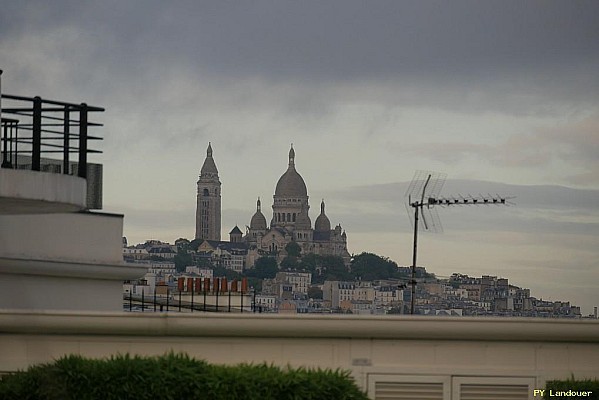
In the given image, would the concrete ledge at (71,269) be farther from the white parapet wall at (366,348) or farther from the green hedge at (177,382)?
the green hedge at (177,382)

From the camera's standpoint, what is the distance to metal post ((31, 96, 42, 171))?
Answer: 48.5 feet

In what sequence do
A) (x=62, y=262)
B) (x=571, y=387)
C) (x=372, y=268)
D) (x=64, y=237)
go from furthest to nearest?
(x=372, y=268) < (x=64, y=237) < (x=62, y=262) < (x=571, y=387)

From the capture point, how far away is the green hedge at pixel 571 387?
13789mm

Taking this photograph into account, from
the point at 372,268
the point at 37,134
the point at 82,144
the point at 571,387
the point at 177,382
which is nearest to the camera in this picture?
the point at 177,382

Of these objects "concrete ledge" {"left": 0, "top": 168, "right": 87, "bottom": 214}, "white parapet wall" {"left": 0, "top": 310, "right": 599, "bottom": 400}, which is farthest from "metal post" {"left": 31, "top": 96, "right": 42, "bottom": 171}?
"white parapet wall" {"left": 0, "top": 310, "right": 599, "bottom": 400}

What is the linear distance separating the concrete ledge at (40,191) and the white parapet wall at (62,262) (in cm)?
331

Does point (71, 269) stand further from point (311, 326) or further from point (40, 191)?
point (311, 326)

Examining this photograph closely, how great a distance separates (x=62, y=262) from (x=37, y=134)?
5.28 metres

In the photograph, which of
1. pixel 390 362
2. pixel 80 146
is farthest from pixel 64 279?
pixel 390 362

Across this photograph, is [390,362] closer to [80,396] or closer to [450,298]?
[80,396]

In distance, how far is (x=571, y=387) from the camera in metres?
13.9

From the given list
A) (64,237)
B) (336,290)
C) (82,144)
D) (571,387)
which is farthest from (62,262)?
(336,290)

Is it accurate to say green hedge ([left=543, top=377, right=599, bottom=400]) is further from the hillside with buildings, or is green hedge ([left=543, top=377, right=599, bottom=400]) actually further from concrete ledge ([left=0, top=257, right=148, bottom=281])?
concrete ledge ([left=0, top=257, right=148, bottom=281])

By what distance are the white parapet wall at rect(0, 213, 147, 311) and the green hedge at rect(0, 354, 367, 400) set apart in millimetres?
5374
